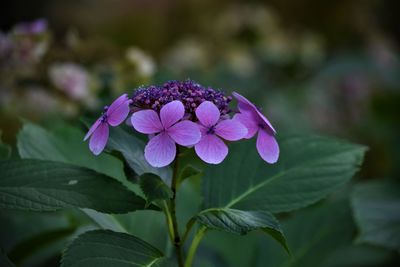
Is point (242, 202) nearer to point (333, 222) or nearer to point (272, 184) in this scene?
point (272, 184)

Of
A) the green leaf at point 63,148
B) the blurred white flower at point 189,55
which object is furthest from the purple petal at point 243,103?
the blurred white flower at point 189,55

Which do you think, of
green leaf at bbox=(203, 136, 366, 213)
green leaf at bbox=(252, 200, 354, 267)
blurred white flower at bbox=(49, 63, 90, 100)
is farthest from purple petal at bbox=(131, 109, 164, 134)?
blurred white flower at bbox=(49, 63, 90, 100)

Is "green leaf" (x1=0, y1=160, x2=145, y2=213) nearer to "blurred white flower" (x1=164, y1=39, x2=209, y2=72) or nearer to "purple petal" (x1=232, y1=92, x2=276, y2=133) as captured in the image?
"purple petal" (x1=232, y1=92, x2=276, y2=133)

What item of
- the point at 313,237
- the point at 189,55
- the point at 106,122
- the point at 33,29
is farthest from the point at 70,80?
the point at 189,55

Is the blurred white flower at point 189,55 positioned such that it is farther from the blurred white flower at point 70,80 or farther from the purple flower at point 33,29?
the purple flower at point 33,29

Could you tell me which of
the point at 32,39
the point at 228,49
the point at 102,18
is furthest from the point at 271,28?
the point at 32,39

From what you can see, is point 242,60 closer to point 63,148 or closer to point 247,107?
point 63,148
